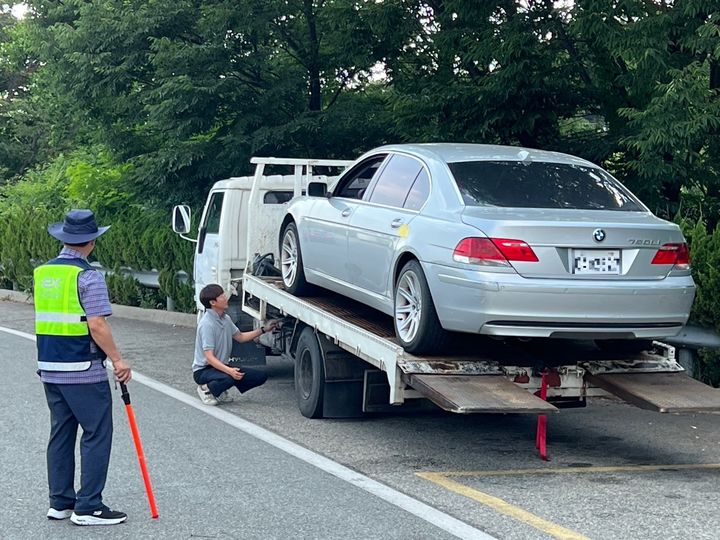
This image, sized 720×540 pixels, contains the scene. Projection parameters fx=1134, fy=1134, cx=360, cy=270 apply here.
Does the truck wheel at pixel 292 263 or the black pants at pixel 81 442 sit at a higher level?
the truck wheel at pixel 292 263

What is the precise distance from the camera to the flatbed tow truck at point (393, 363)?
7.33 meters

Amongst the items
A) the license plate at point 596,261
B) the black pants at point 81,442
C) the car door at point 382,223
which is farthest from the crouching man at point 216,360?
the license plate at point 596,261

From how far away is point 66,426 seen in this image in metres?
6.29

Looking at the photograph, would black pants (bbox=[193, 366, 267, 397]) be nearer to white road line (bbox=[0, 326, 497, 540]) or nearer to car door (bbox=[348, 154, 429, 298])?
white road line (bbox=[0, 326, 497, 540])

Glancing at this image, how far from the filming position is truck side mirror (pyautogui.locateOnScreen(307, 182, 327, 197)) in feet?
37.6

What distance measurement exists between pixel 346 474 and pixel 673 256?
261cm

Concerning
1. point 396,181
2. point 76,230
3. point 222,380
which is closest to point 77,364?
point 76,230

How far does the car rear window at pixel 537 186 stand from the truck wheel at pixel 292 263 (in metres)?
2.40

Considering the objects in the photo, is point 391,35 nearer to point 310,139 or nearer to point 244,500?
point 310,139

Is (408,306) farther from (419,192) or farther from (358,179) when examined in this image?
(358,179)

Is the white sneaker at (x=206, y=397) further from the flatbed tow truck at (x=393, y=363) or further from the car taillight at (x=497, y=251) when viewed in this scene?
the car taillight at (x=497, y=251)

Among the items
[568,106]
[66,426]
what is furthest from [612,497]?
[568,106]

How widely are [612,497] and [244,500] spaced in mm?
2190

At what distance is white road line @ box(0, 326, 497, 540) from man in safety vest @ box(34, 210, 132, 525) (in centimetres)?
157
